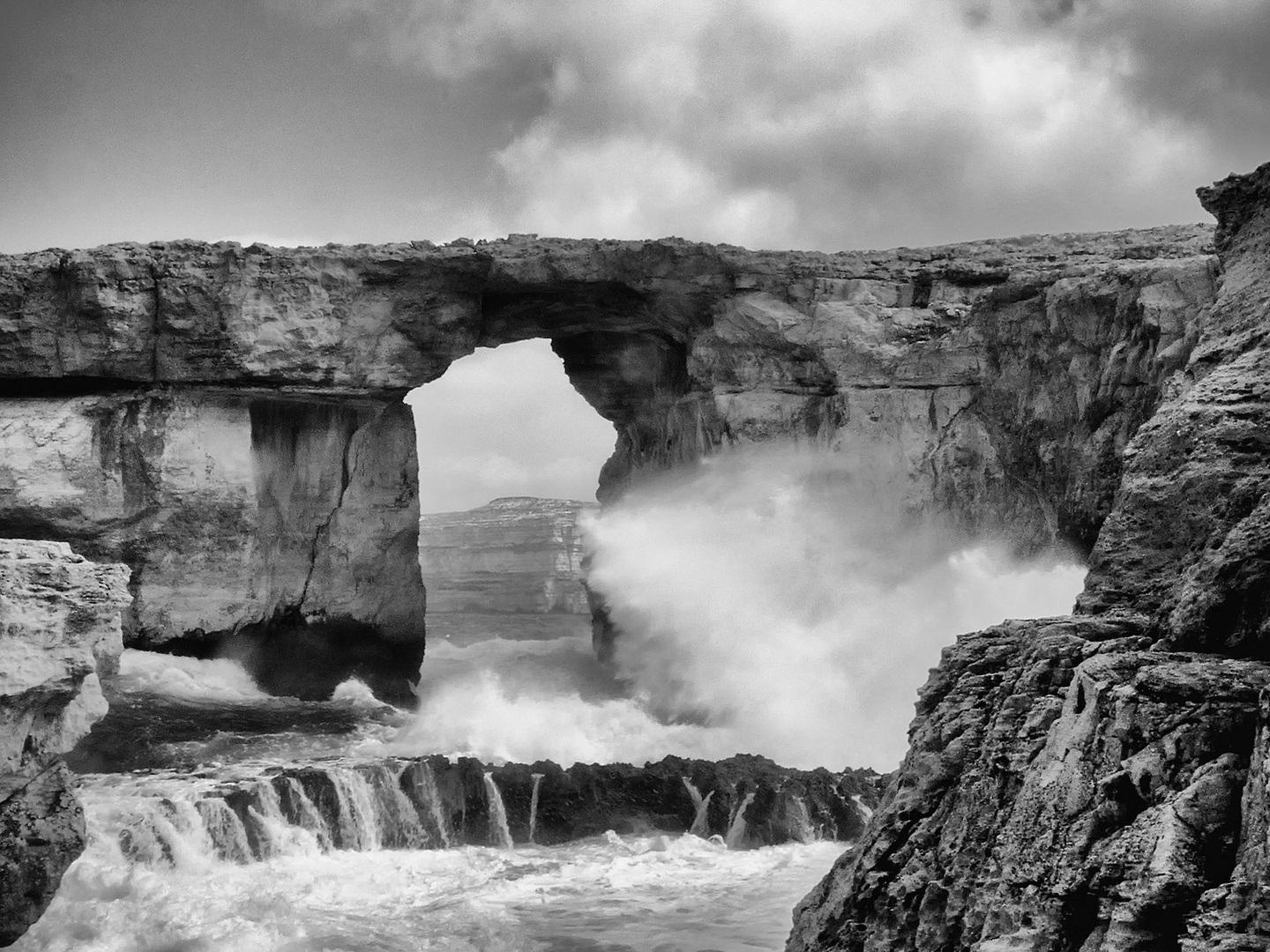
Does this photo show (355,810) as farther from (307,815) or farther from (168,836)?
(168,836)

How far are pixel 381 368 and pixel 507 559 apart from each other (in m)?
28.3

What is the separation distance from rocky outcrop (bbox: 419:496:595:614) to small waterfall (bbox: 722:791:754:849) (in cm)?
3393

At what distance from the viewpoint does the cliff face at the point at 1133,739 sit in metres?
3.82

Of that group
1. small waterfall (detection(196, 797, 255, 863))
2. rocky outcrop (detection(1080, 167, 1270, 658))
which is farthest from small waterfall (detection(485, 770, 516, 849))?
rocky outcrop (detection(1080, 167, 1270, 658))

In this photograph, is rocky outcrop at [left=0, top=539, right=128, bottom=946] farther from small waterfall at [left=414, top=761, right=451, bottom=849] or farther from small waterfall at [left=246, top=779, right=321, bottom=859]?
small waterfall at [left=414, top=761, right=451, bottom=849]

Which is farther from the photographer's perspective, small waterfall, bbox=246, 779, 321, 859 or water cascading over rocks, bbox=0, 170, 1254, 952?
water cascading over rocks, bbox=0, 170, 1254, 952

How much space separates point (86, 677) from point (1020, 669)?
8372 mm

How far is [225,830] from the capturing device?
48.5 ft

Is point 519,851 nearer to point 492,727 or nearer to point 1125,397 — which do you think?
point 492,727

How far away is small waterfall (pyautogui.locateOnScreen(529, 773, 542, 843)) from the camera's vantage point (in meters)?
16.5

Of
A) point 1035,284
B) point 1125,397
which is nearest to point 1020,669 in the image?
point 1125,397

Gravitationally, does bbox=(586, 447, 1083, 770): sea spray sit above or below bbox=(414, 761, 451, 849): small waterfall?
above

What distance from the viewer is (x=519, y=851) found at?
15.9 meters

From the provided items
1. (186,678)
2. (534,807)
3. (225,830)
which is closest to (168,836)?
(225,830)
